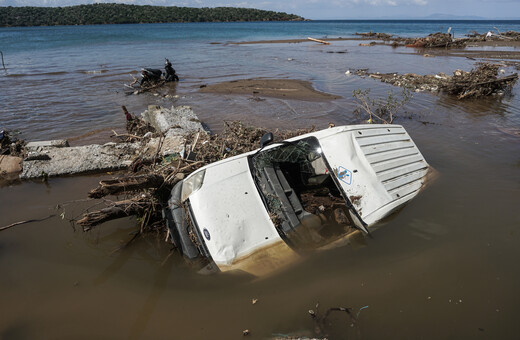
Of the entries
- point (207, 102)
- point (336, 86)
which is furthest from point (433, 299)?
point (336, 86)

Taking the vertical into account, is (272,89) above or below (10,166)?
above

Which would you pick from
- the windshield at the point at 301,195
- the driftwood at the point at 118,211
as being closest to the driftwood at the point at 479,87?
the windshield at the point at 301,195

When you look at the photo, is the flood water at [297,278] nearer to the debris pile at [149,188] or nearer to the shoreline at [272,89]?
the debris pile at [149,188]

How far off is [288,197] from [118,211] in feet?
7.10

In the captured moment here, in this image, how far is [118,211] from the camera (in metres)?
3.67

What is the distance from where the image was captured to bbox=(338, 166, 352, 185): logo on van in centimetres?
353

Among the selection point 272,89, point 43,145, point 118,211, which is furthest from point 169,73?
point 118,211

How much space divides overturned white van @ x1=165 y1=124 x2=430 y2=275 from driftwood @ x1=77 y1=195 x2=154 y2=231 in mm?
474

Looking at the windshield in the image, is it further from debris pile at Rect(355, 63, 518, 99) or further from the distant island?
the distant island

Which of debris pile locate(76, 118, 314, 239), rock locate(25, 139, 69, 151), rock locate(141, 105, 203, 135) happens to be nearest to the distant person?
rock locate(141, 105, 203, 135)

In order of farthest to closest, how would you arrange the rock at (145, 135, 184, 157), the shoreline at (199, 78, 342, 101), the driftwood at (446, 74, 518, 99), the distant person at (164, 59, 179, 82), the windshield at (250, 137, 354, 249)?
1. the distant person at (164, 59, 179, 82)
2. the shoreline at (199, 78, 342, 101)
3. the driftwood at (446, 74, 518, 99)
4. the rock at (145, 135, 184, 157)
5. the windshield at (250, 137, 354, 249)

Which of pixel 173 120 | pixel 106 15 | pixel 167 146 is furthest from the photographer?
pixel 106 15

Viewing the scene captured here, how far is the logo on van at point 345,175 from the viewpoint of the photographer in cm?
353

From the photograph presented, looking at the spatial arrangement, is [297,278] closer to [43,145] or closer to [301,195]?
[301,195]
